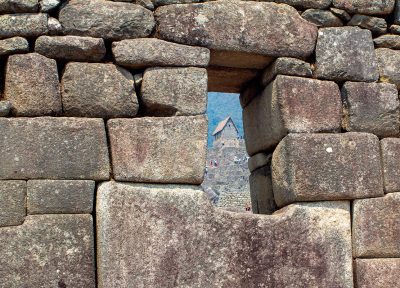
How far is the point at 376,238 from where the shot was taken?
170 inches

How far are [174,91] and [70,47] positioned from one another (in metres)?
0.77

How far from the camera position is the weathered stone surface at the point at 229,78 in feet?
15.5

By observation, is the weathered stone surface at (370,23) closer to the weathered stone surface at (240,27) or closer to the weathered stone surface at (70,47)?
the weathered stone surface at (240,27)


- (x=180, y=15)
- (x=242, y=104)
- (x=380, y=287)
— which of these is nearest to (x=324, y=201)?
(x=380, y=287)

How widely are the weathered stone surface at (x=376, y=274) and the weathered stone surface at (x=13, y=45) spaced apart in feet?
9.27

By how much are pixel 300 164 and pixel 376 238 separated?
0.82 meters

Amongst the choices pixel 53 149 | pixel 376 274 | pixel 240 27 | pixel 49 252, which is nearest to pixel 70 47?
pixel 53 149

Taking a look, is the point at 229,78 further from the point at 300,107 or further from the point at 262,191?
the point at 262,191

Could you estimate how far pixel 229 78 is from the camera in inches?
193

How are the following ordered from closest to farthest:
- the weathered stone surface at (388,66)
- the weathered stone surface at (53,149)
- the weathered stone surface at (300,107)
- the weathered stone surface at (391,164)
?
1. the weathered stone surface at (53,149)
2. the weathered stone surface at (300,107)
3. the weathered stone surface at (391,164)
4. the weathered stone surface at (388,66)

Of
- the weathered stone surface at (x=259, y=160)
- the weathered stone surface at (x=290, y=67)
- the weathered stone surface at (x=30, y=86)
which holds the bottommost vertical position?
the weathered stone surface at (x=259, y=160)

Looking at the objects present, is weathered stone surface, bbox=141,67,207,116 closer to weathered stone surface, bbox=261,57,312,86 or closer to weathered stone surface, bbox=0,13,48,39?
weathered stone surface, bbox=261,57,312,86

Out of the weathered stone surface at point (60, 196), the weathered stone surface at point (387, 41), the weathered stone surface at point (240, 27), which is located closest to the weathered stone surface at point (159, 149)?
the weathered stone surface at point (60, 196)

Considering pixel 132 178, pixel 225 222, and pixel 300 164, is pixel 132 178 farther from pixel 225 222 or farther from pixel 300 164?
pixel 300 164
